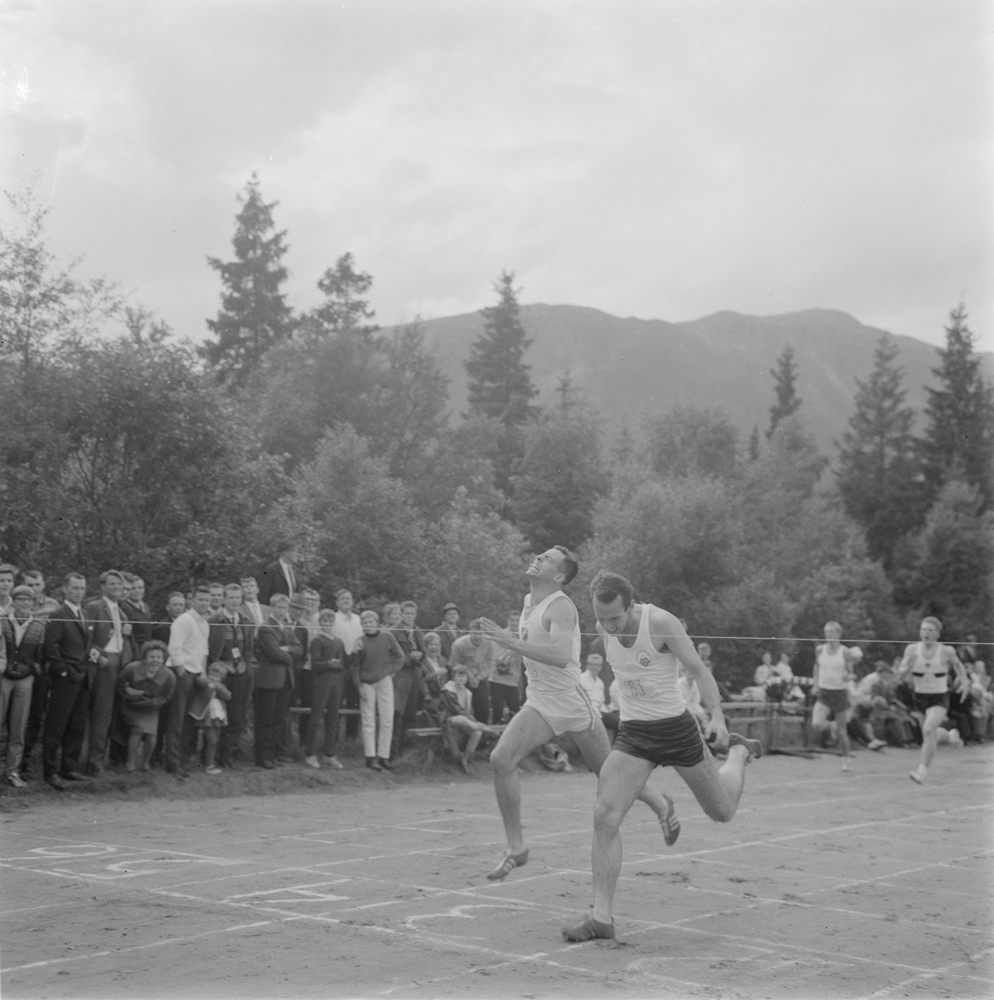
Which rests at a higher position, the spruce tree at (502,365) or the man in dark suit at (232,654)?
the spruce tree at (502,365)

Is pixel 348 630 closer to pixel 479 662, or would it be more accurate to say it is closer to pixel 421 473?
pixel 479 662

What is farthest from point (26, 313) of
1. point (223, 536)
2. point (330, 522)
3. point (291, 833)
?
point (291, 833)

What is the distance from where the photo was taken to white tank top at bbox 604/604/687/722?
7.44m

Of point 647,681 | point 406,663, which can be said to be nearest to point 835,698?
point 406,663

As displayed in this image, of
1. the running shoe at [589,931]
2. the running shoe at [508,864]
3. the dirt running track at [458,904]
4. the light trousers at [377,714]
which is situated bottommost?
the dirt running track at [458,904]

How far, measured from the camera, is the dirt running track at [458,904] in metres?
6.07

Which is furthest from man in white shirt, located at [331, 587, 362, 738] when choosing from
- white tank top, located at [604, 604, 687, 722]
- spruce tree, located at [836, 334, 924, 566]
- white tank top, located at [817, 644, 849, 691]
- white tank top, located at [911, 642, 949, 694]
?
spruce tree, located at [836, 334, 924, 566]

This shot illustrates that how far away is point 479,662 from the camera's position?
17391 millimetres

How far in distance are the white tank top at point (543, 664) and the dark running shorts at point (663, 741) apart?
1.22m

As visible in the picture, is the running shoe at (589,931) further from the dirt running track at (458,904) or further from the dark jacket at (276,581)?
the dark jacket at (276,581)

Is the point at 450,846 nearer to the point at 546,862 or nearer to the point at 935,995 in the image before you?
the point at 546,862

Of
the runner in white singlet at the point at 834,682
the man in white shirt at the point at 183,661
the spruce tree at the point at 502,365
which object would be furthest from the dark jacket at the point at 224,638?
the spruce tree at the point at 502,365

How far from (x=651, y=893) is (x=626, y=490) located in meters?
34.9

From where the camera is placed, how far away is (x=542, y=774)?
17.9 meters
